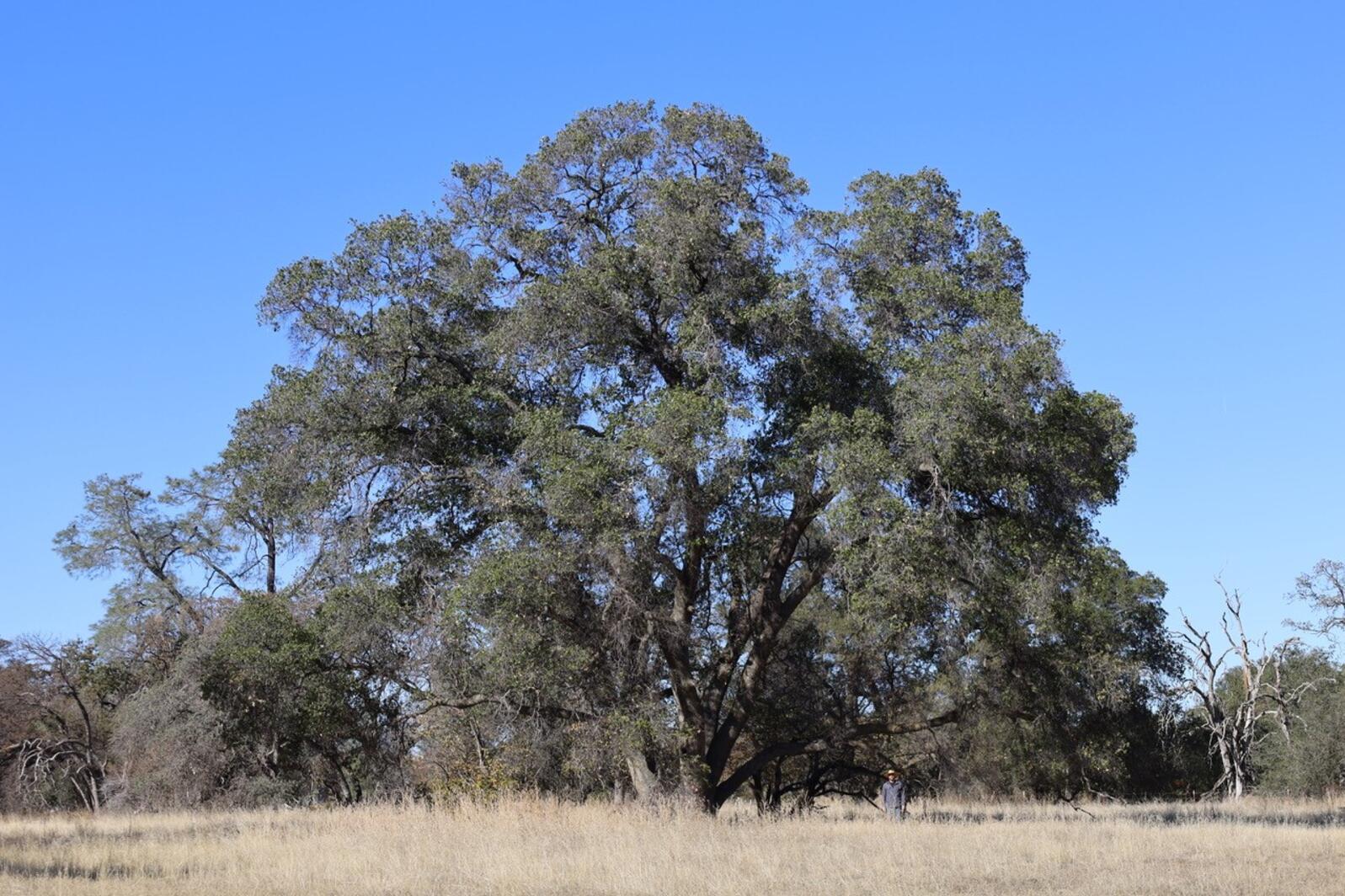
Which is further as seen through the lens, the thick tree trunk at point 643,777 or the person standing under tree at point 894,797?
the thick tree trunk at point 643,777

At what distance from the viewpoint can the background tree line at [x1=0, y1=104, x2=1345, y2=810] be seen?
20547 mm

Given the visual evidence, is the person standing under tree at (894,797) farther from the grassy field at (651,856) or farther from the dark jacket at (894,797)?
the grassy field at (651,856)

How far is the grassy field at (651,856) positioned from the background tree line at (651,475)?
3151mm

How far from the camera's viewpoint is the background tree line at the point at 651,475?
2055 centimetres

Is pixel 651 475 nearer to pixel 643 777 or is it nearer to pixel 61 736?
pixel 643 777

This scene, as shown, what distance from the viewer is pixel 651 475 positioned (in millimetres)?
20516

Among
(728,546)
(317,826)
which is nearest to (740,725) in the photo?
(728,546)

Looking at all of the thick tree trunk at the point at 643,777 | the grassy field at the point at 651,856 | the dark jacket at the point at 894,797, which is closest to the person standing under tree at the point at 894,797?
the dark jacket at the point at 894,797

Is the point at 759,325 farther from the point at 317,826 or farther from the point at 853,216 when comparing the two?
the point at 317,826

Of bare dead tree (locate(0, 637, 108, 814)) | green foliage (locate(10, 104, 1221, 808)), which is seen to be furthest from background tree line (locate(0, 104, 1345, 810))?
bare dead tree (locate(0, 637, 108, 814))

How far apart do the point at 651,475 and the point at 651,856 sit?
7.00 m

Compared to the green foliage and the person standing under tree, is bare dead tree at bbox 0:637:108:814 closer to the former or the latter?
the green foliage

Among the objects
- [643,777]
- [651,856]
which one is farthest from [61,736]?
[651,856]

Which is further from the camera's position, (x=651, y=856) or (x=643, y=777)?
(x=643, y=777)
